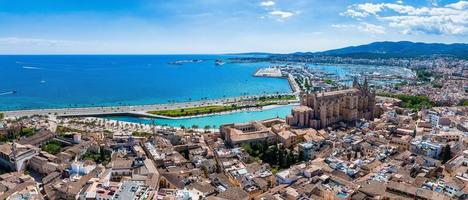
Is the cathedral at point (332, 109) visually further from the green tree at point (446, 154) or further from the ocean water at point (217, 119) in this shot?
the green tree at point (446, 154)

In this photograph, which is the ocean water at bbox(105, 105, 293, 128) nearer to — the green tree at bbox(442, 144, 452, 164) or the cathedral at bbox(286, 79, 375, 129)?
the cathedral at bbox(286, 79, 375, 129)

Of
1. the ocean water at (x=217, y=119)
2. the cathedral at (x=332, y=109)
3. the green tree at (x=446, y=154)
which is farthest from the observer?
the ocean water at (x=217, y=119)

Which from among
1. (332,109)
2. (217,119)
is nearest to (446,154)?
(332,109)

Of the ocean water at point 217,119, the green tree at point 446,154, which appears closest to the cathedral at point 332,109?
the ocean water at point 217,119

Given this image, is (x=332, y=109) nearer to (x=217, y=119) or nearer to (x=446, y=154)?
(x=446, y=154)

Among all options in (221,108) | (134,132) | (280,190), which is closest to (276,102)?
(221,108)

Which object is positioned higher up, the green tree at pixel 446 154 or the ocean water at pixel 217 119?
the green tree at pixel 446 154

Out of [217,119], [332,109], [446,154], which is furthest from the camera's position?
[217,119]

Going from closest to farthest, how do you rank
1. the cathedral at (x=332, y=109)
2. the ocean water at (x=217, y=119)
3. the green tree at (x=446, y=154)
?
the green tree at (x=446, y=154), the cathedral at (x=332, y=109), the ocean water at (x=217, y=119)

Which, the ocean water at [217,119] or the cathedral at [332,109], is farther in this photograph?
the ocean water at [217,119]
